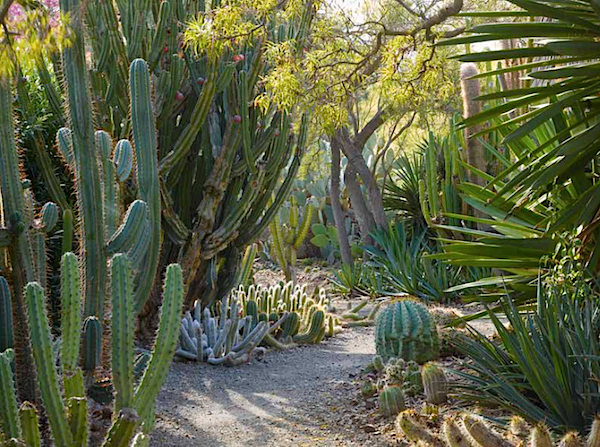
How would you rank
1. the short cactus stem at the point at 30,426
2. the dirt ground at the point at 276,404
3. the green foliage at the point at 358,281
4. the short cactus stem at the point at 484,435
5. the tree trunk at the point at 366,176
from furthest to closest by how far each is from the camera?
the tree trunk at the point at 366,176 < the green foliage at the point at 358,281 < the dirt ground at the point at 276,404 < the short cactus stem at the point at 484,435 < the short cactus stem at the point at 30,426

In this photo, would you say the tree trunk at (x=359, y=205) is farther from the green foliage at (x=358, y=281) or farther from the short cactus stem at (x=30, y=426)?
the short cactus stem at (x=30, y=426)

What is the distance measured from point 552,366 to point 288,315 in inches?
157

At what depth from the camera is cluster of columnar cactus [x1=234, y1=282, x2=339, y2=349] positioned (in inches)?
283

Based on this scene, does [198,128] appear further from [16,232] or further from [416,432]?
[416,432]

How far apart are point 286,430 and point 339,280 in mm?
7459

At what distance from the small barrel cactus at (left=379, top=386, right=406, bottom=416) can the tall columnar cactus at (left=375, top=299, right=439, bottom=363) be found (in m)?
0.97

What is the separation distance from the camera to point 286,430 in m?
4.59

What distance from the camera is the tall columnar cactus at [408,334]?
5.44 meters

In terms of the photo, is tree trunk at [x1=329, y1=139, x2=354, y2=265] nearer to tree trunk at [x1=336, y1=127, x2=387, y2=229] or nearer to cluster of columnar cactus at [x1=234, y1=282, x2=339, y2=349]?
tree trunk at [x1=336, y1=127, x2=387, y2=229]

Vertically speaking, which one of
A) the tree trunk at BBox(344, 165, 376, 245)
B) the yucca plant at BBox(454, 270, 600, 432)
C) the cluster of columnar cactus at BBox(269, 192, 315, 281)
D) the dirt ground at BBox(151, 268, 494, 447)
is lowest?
the dirt ground at BBox(151, 268, 494, 447)

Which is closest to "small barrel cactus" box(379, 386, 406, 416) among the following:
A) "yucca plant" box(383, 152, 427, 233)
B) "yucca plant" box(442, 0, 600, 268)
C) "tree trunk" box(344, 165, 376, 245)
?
"yucca plant" box(442, 0, 600, 268)

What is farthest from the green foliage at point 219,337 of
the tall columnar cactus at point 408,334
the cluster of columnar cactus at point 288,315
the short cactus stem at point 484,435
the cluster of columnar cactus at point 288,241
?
the cluster of columnar cactus at point 288,241

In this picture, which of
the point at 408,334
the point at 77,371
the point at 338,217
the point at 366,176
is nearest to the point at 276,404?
the point at 408,334

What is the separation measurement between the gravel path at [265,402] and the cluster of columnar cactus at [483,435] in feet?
1.98
